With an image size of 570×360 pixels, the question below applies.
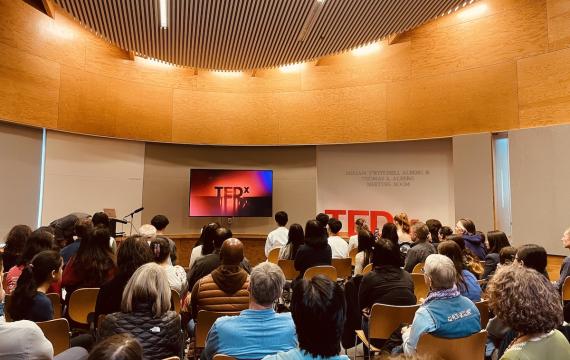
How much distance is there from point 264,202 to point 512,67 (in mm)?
5527

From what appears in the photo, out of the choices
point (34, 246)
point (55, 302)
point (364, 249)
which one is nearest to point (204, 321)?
point (55, 302)

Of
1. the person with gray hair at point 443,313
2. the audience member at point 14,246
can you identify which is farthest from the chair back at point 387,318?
the audience member at point 14,246

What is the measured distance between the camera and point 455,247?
119 inches

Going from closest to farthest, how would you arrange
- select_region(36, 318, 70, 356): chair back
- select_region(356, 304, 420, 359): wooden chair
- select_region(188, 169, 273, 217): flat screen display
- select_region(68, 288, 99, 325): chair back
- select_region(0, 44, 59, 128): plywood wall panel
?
select_region(36, 318, 70, 356): chair back, select_region(356, 304, 420, 359): wooden chair, select_region(68, 288, 99, 325): chair back, select_region(0, 44, 59, 128): plywood wall panel, select_region(188, 169, 273, 217): flat screen display

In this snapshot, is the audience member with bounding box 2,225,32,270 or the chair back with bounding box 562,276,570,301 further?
the audience member with bounding box 2,225,32,270

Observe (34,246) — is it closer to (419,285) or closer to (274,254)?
(274,254)

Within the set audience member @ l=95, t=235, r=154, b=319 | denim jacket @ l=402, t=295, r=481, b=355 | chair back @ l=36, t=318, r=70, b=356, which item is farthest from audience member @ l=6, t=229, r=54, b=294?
denim jacket @ l=402, t=295, r=481, b=355

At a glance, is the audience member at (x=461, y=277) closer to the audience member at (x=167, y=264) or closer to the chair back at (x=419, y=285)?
the chair back at (x=419, y=285)

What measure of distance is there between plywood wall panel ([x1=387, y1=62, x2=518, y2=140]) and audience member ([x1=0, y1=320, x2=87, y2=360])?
7020 millimetres

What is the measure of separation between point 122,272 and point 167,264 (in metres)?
0.71

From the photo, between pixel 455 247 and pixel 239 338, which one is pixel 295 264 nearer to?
pixel 455 247

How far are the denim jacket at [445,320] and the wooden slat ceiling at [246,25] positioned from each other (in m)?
4.99

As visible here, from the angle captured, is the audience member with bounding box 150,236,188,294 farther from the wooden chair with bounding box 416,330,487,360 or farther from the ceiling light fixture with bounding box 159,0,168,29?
the ceiling light fixture with bounding box 159,0,168,29

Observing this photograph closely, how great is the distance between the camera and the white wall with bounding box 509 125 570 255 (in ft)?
18.5
